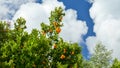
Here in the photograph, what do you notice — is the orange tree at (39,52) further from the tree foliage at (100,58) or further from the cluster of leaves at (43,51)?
the tree foliage at (100,58)

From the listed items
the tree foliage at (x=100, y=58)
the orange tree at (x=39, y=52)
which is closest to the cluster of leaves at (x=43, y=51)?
the orange tree at (x=39, y=52)

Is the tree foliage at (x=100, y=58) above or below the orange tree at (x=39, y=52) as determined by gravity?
above

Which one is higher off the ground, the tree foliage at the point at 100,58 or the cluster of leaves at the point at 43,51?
the tree foliage at the point at 100,58

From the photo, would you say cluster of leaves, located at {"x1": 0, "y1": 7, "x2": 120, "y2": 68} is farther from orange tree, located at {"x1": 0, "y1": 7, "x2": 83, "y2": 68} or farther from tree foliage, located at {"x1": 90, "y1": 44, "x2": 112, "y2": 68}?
tree foliage, located at {"x1": 90, "y1": 44, "x2": 112, "y2": 68}

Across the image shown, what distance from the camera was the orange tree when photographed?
3378cm

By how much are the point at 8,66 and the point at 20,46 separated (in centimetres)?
306

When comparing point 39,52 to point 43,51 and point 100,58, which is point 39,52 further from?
point 100,58

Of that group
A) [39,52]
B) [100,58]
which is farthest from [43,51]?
[100,58]

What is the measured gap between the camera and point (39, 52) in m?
34.5

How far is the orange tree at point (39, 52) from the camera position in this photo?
33781 millimetres

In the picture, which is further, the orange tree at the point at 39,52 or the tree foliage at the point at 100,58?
the tree foliage at the point at 100,58

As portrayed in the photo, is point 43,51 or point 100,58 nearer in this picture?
point 43,51

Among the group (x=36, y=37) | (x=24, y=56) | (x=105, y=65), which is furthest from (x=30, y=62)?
(x=105, y=65)

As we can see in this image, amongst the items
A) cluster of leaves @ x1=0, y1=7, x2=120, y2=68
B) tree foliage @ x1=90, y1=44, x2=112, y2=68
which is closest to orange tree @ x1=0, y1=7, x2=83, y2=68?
cluster of leaves @ x1=0, y1=7, x2=120, y2=68
